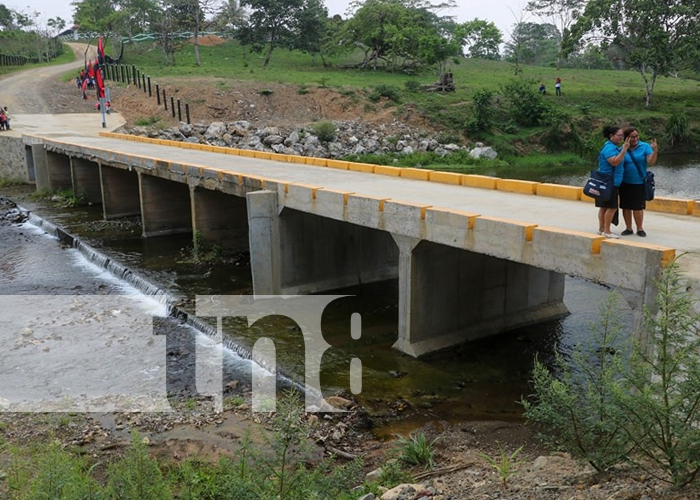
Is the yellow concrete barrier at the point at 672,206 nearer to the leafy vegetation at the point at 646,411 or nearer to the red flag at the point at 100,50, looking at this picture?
the leafy vegetation at the point at 646,411

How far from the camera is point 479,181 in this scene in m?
15.6

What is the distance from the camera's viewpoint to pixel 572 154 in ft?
152

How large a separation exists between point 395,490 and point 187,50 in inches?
3025

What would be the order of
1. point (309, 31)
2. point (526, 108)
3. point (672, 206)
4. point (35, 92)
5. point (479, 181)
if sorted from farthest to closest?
point (309, 31)
point (35, 92)
point (526, 108)
point (479, 181)
point (672, 206)

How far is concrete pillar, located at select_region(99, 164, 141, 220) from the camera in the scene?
86.3 feet

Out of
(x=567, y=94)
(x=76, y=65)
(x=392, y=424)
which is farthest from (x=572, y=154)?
(x=76, y=65)

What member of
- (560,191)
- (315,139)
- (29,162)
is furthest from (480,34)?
→ (560,191)

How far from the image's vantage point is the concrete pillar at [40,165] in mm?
31891

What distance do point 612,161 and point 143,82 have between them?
4314cm

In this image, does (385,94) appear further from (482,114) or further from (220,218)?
(220,218)

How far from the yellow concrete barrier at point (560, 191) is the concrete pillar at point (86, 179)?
2149cm

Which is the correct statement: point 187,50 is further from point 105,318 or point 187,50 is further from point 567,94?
point 105,318

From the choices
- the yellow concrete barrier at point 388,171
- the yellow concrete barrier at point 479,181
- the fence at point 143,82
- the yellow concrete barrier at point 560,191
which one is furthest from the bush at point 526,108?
the yellow concrete barrier at point 560,191

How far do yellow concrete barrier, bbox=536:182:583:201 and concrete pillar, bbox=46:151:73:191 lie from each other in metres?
24.3
